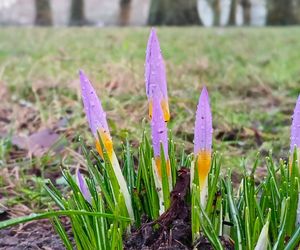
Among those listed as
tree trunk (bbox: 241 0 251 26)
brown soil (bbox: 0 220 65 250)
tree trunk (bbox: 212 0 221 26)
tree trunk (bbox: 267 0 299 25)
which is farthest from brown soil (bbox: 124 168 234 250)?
tree trunk (bbox: 241 0 251 26)

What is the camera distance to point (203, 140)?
4.25 feet

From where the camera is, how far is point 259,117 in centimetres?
393

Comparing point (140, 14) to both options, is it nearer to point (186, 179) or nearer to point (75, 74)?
point (75, 74)

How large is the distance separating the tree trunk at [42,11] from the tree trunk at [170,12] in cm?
382

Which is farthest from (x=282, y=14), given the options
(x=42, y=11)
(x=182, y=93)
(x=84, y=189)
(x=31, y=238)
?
(x=84, y=189)

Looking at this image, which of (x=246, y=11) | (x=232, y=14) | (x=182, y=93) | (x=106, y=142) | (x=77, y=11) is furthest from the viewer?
(x=246, y=11)

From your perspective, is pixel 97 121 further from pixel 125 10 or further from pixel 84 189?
pixel 125 10

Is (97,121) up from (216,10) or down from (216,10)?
up

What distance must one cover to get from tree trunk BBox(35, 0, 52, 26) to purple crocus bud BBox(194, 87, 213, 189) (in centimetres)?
2089

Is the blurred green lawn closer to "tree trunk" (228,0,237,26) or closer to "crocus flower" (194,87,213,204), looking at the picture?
"crocus flower" (194,87,213,204)

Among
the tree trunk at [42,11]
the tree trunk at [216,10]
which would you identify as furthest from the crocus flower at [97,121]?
the tree trunk at [216,10]

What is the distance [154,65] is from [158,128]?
0.46 feet

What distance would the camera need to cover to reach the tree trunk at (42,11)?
851 inches

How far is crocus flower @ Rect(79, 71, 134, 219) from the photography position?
1.30m
